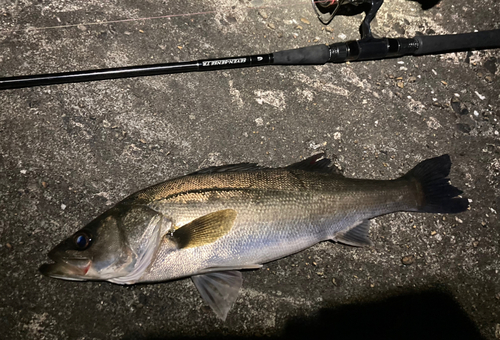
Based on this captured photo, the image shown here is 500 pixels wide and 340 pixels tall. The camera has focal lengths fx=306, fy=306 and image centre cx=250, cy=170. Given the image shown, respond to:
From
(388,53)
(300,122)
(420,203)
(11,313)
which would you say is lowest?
(11,313)

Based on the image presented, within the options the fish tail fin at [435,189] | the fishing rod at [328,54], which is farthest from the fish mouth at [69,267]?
the fish tail fin at [435,189]

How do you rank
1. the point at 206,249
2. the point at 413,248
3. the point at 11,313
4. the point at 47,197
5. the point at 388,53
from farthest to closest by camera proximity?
the point at 388,53, the point at 413,248, the point at 47,197, the point at 11,313, the point at 206,249

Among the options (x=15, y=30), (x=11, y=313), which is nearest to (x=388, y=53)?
(x=15, y=30)

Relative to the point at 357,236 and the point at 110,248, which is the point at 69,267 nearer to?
the point at 110,248

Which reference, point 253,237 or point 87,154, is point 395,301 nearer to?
point 253,237

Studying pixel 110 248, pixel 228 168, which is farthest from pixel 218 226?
pixel 110 248

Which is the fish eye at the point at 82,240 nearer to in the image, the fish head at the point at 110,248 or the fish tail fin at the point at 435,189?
the fish head at the point at 110,248
